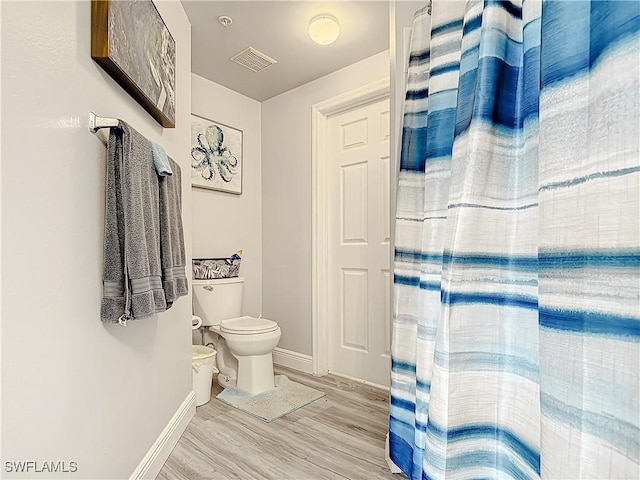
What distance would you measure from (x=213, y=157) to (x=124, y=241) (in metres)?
1.84

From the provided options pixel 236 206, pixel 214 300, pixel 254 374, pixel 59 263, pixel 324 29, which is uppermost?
pixel 324 29

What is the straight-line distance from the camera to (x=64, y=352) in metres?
1.00

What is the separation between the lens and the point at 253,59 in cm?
259

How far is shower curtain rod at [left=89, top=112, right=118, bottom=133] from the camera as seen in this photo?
1.16 m

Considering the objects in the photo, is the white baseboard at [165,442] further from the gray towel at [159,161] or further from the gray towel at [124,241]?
the gray towel at [159,161]

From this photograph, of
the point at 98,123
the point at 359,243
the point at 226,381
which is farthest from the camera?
the point at 359,243

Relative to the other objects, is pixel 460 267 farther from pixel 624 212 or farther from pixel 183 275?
pixel 183 275

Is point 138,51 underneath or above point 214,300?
above

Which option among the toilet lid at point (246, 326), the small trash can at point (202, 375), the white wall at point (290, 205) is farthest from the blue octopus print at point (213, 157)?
the small trash can at point (202, 375)

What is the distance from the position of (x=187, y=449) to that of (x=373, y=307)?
1.44 m

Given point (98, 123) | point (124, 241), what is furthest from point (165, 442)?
point (98, 123)

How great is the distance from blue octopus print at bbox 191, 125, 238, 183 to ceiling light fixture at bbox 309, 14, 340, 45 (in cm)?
113

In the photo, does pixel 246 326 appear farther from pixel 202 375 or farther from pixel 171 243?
pixel 171 243

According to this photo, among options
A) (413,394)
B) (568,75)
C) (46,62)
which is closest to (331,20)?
(46,62)
